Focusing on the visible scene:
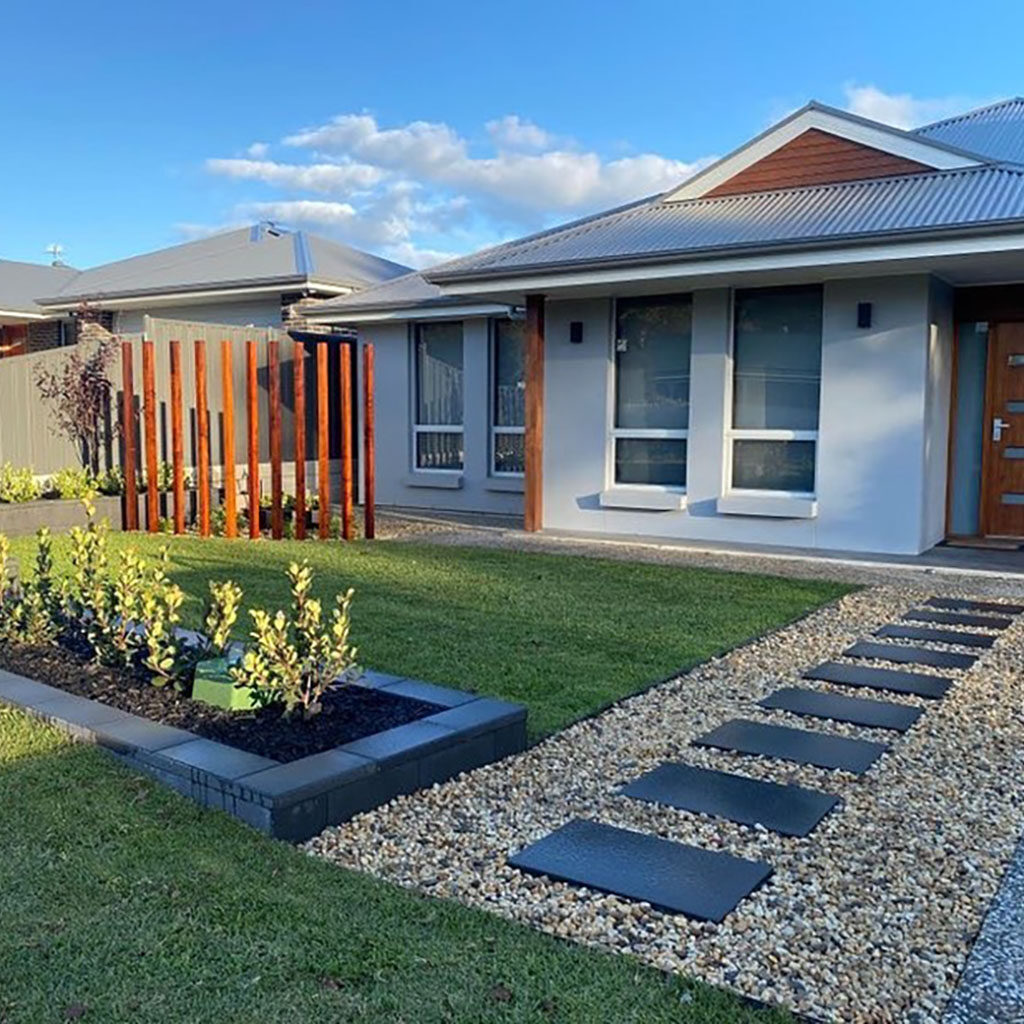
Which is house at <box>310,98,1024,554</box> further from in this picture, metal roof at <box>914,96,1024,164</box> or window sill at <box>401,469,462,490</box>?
window sill at <box>401,469,462,490</box>

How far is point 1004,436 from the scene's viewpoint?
33.9 ft

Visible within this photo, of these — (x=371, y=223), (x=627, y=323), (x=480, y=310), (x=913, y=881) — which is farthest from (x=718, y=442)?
(x=371, y=223)

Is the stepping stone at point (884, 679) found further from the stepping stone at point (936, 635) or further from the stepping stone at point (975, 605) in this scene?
the stepping stone at point (975, 605)

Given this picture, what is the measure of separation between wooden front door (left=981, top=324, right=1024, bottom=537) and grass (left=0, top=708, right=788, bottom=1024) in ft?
29.9

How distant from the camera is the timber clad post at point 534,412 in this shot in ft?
36.5

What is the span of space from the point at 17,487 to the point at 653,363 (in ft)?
23.3

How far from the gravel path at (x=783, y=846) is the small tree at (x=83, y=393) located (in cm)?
977

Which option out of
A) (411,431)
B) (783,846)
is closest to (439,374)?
(411,431)

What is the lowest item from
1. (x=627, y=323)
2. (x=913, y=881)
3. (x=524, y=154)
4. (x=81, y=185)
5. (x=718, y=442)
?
(x=913, y=881)

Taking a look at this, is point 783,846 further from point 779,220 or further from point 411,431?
point 411,431

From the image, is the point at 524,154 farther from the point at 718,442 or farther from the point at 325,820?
the point at 325,820

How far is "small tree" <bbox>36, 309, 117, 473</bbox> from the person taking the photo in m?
12.6

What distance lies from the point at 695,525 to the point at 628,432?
1260 mm

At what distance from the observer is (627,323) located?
11.0 m
